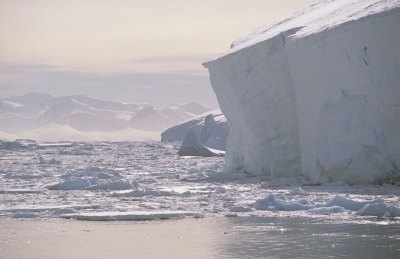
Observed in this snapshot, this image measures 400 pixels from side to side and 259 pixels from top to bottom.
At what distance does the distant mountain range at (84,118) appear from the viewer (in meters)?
112

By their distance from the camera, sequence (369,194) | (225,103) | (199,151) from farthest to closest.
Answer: (199,151), (225,103), (369,194)

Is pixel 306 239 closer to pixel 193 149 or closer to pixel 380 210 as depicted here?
pixel 380 210

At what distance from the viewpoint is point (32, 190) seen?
1565cm

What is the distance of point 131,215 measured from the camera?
11594 mm

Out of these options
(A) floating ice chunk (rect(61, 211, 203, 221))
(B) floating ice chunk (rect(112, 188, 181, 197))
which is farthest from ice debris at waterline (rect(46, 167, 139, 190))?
(A) floating ice chunk (rect(61, 211, 203, 221))

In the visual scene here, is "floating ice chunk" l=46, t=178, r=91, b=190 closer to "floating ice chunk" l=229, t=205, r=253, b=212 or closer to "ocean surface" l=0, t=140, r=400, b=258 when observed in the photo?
"ocean surface" l=0, t=140, r=400, b=258

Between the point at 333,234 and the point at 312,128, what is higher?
the point at 312,128

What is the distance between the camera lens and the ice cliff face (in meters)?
15.0

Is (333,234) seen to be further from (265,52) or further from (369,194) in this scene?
(265,52)

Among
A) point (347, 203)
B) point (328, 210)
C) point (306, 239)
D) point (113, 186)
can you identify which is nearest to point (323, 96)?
point (113, 186)

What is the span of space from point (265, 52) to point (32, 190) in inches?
212

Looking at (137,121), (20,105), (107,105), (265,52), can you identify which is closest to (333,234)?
(265,52)

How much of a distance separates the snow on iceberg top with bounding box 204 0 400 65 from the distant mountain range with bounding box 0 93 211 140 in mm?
78936

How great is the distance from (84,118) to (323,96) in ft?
362
